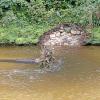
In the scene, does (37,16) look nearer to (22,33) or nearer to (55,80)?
(22,33)

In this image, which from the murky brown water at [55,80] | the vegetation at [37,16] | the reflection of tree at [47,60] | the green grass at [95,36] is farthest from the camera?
the vegetation at [37,16]

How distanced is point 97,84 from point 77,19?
9.24 metres

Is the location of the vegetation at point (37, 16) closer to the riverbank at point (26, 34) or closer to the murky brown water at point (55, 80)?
the riverbank at point (26, 34)

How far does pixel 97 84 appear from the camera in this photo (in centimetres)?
1120

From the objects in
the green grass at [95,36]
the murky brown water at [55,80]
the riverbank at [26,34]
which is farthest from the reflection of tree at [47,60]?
the green grass at [95,36]

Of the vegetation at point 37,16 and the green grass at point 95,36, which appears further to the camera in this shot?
the vegetation at point 37,16

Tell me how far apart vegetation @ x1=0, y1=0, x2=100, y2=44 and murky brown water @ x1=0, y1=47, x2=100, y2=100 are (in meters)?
3.37

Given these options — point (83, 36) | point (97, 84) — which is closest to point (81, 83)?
point (97, 84)

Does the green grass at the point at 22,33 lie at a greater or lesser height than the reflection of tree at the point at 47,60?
greater

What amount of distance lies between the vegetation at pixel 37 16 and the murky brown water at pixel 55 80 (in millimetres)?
3369

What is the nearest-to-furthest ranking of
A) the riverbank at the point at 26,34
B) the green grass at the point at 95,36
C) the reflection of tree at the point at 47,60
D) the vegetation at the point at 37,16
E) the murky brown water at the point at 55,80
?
the murky brown water at the point at 55,80 → the reflection of tree at the point at 47,60 → the green grass at the point at 95,36 → the riverbank at the point at 26,34 → the vegetation at the point at 37,16

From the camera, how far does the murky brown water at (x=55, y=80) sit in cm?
1036

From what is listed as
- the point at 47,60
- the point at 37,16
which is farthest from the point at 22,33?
the point at 47,60

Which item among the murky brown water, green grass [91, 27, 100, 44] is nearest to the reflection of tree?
the murky brown water
